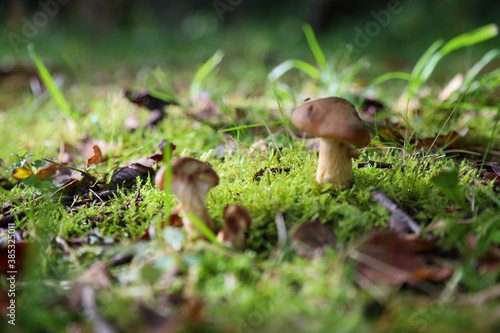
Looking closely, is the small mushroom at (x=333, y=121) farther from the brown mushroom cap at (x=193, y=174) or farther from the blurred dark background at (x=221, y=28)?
the blurred dark background at (x=221, y=28)

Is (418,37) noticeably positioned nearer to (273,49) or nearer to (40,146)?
(273,49)

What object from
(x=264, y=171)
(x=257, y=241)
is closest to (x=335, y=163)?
(x=264, y=171)

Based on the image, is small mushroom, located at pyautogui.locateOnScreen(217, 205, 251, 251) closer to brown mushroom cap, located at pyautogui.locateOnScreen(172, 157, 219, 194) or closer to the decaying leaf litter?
the decaying leaf litter

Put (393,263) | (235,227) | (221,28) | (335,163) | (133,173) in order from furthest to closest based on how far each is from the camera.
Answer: (221,28)
(133,173)
(335,163)
(235,227)
(393,263)

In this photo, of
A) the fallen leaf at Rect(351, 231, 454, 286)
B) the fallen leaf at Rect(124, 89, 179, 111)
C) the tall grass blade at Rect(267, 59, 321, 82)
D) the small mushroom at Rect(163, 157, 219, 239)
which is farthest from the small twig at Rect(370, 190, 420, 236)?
the fallen leaf at Rect(124, 89, 179, 111)

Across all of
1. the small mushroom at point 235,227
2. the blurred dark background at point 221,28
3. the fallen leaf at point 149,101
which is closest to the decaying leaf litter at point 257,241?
the small mushroom at point 235,227

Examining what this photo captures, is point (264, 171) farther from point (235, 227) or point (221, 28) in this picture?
point (221, 28)
